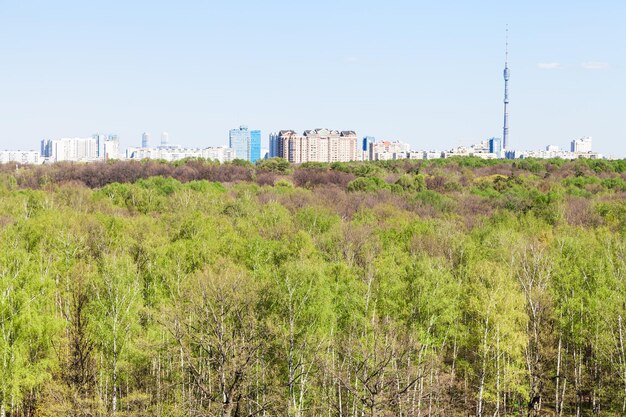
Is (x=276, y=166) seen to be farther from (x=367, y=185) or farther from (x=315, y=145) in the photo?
(x=315, y=145)

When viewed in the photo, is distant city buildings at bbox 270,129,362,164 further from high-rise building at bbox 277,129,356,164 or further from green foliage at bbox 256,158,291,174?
green foliage at bbox 256,158,291,174

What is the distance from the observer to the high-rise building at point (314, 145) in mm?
159375

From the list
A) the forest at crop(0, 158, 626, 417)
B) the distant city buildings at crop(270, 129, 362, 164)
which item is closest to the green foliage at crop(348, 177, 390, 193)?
the forest at crop(0, 158, 626, 417)

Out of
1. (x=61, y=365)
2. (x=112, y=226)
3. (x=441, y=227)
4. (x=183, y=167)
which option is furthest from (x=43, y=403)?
(x=183, y=167)

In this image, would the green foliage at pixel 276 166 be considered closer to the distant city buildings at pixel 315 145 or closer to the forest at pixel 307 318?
the forest at pixel 307 318

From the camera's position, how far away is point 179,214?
4550cm

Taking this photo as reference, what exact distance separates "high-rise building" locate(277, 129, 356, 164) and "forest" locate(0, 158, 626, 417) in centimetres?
11073

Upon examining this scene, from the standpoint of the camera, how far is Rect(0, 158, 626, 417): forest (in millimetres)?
19109

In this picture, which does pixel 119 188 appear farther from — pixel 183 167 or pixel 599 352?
pixel 599 352

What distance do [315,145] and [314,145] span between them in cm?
Answer: 36

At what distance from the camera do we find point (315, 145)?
15988 centimetres

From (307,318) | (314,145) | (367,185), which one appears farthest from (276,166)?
(307,318)

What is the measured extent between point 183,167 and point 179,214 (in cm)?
4456

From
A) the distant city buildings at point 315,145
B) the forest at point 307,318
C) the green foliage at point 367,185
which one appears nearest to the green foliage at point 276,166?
the green foliage at point 367,185
